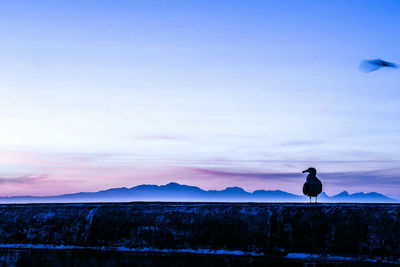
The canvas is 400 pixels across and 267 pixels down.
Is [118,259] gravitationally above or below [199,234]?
below

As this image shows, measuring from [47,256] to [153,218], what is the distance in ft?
3.63

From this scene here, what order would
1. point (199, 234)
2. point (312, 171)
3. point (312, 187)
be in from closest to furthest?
point (199, 234)
point (312, 187)
point (312, 171)

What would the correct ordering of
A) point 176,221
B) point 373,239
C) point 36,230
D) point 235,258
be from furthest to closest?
point 36,230 → point 176,221 → point 235,258 → point 373,239

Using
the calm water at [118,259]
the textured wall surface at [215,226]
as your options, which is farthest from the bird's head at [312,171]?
the calm water at [118,259]

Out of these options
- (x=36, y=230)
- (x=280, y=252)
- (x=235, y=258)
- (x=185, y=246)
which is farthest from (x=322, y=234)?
(x=36, y=230)

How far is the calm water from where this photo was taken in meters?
4.29

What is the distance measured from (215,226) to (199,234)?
16 cm

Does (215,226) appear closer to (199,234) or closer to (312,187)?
(199,234)

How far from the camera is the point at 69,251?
4773 millimetres

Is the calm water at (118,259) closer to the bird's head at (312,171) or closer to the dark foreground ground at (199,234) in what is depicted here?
the dark foreground ground at (199,234)

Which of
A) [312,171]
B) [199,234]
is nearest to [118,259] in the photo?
[199,234]

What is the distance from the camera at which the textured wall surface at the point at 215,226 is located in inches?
163

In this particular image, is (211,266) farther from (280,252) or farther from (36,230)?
(36,230)

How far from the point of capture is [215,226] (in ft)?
15.1
